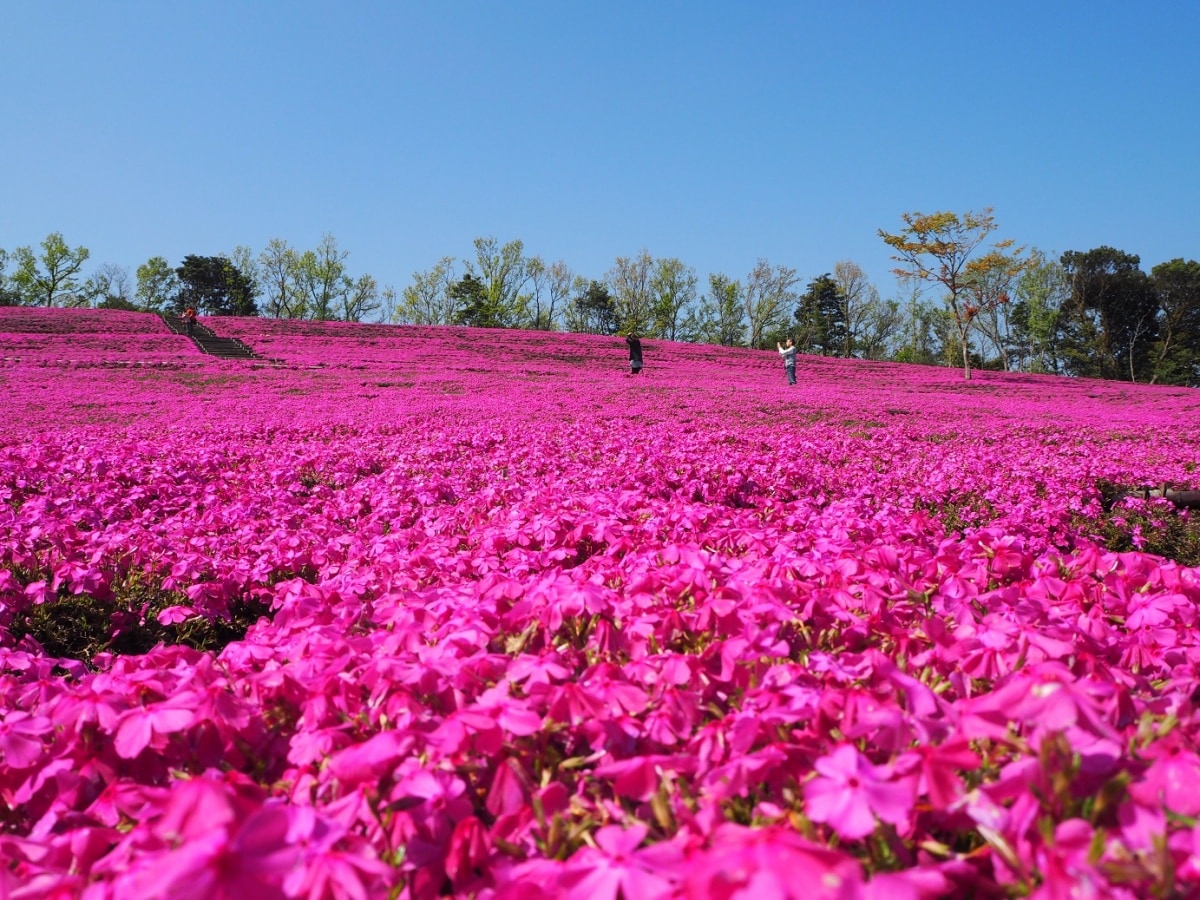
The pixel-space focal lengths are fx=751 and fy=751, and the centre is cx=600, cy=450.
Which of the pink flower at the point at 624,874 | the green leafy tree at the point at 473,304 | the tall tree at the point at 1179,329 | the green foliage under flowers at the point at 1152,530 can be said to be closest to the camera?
the pink flower at the point at 624,874

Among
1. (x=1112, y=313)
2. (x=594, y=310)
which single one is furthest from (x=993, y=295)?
(x=594, y=310)

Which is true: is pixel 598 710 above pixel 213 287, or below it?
below

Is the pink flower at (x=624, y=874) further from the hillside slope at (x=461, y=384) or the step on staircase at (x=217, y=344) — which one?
the step on staircase at (x=217, y=344)

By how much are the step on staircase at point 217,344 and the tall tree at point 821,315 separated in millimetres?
57979

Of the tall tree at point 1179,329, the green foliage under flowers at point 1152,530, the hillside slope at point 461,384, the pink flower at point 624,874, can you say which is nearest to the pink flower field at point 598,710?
the pink flower at point 624,874

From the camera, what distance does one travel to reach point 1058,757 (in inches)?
47.2

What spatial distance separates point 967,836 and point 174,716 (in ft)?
5.33

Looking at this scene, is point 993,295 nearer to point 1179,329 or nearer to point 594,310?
point 1179,329

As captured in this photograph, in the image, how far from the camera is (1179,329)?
182 ft

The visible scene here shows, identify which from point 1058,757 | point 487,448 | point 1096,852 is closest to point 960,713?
point 1058,757

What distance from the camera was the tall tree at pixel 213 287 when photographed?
74.9 meters

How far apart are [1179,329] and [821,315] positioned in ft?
102

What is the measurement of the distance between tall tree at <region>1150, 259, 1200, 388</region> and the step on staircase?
197ft

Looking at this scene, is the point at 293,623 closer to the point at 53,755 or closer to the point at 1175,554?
the point at 53,755
